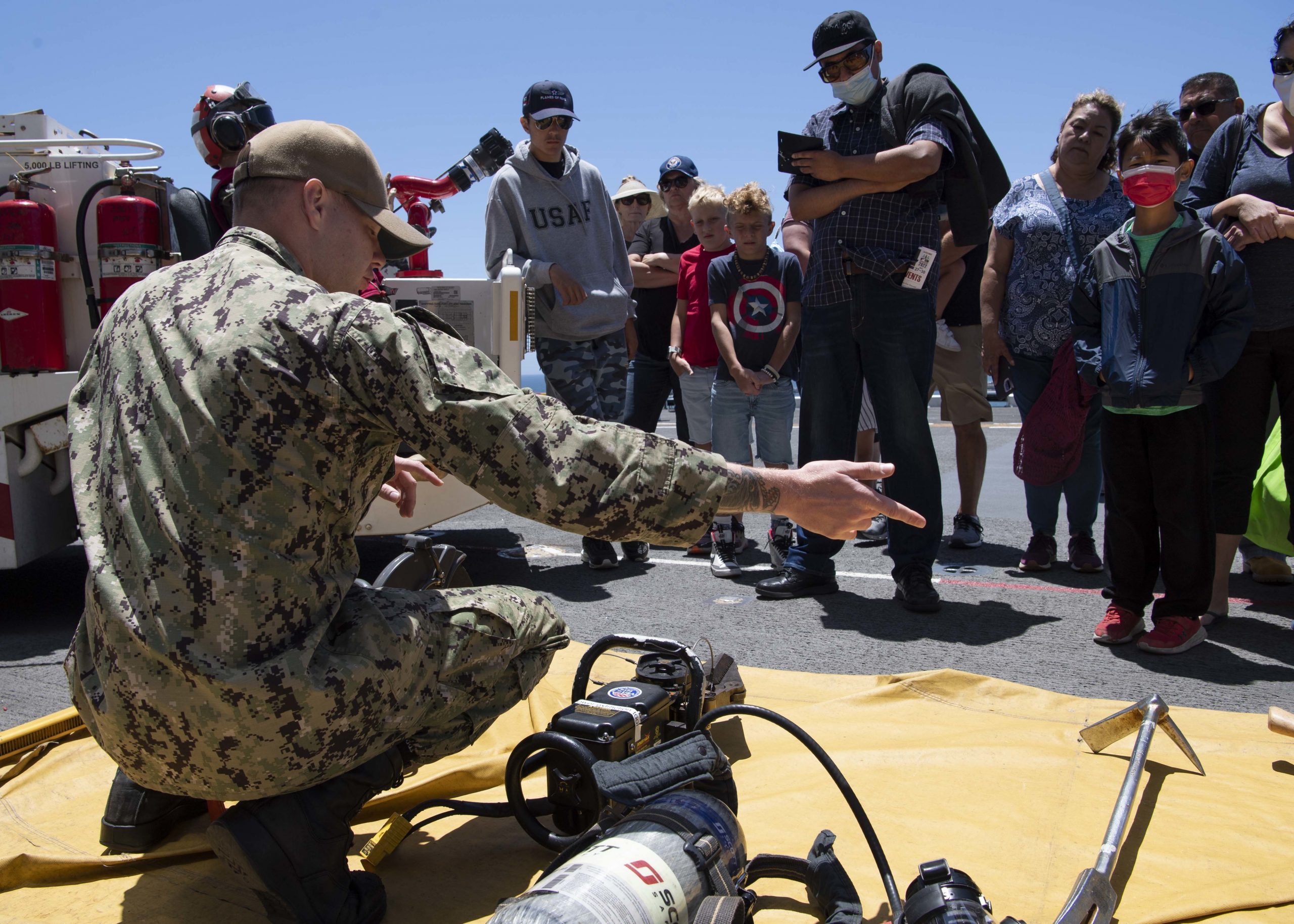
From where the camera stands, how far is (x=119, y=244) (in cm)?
399

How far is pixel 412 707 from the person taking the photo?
1.90 m

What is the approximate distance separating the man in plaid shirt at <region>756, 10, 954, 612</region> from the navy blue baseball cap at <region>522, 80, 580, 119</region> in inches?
57.5

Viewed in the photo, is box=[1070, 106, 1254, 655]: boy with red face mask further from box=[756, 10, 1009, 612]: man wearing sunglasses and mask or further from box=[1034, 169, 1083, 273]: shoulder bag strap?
box=[1034, 169, 1083, 273]: shoulder bag strap

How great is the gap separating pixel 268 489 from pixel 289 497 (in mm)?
39

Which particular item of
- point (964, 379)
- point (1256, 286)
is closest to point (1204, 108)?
point (964, 379)

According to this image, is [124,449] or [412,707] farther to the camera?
[412,707]

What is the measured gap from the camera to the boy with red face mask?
333 centimetres

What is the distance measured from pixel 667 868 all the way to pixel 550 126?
426cm

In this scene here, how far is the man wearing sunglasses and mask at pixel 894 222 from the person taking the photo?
399 centimetres

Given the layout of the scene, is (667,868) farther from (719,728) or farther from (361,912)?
(719,728)

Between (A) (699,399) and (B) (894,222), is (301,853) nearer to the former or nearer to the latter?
(B) (894,222)

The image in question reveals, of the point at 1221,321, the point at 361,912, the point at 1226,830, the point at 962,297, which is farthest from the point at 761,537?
the point at 361,912

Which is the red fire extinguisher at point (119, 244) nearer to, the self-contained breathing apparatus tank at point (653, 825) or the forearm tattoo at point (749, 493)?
the self-contained breathing apparatus tank at point (653, 825)

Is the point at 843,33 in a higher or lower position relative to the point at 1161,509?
higher
